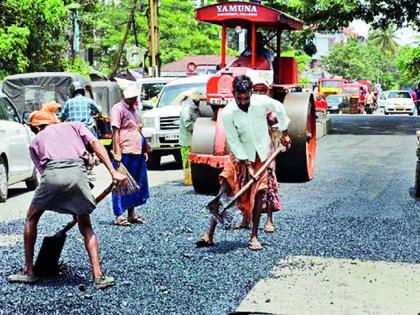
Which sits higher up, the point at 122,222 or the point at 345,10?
the point at 345,10

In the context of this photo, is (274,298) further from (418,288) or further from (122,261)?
(122,261)

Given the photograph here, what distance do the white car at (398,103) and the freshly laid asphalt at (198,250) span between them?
34.4 m

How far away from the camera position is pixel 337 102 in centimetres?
5041

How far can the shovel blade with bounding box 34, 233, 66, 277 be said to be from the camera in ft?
24.0

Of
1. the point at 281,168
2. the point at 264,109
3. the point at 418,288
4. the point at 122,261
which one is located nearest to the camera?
the point at 418,288

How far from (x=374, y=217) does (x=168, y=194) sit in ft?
11.8

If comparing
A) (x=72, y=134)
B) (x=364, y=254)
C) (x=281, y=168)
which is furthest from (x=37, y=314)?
(x=281, y=168)

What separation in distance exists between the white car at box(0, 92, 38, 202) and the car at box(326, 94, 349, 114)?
3666 cm

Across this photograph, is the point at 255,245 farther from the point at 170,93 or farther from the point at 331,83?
the point at 331,83

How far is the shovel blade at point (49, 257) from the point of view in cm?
730

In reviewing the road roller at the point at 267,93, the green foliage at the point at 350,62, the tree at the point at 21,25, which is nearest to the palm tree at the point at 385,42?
the green foliage at the point at 350,62

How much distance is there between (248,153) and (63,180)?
7.61 feet

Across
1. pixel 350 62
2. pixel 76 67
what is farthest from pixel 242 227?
pixel 350 62

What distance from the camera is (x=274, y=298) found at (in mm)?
6500
